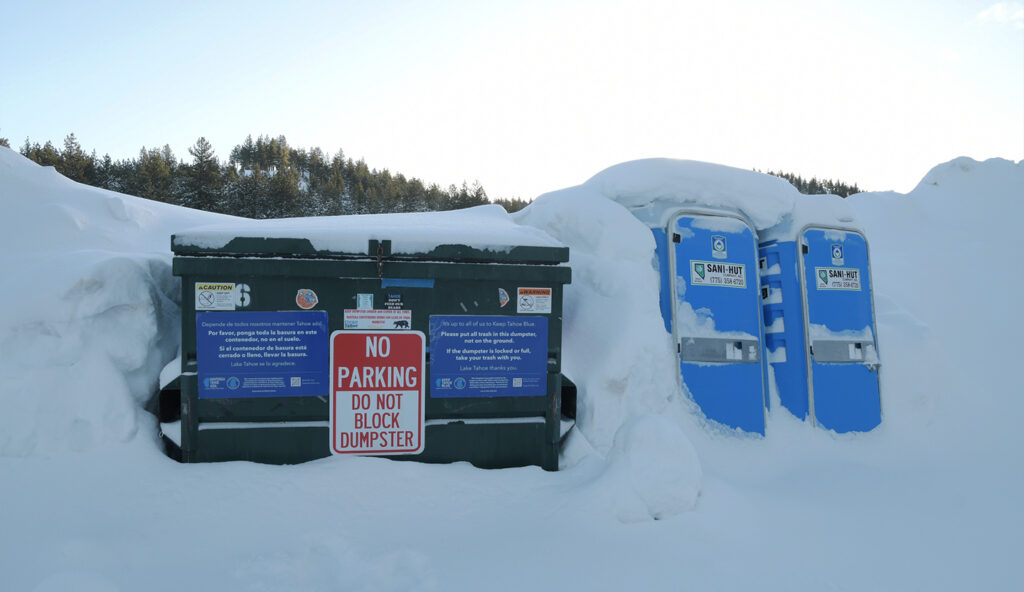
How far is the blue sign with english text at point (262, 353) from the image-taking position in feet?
11.0

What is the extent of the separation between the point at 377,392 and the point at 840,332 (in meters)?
4.13

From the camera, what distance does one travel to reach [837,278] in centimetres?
529

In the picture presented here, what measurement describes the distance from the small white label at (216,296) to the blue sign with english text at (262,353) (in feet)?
0.15

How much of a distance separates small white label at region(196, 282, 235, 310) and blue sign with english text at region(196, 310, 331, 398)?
46 mm

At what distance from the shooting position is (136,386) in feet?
11.6

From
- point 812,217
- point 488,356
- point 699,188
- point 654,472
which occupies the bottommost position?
point 654,472

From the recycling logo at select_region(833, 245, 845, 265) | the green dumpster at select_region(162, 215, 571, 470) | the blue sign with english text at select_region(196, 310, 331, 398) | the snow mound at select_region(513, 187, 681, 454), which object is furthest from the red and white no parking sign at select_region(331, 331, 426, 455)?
the recycling logo at select_region(833, 245, 845, 265)

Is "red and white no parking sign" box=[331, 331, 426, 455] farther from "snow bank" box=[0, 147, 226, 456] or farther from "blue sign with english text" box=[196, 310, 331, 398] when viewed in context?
"snow bank" box=[0, 147, 226, 456]

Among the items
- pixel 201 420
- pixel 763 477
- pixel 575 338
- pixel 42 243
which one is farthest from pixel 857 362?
pixel 42 243

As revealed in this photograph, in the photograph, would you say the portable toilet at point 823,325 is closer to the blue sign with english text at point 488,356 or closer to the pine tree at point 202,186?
the blue sign with english text at point 488,356

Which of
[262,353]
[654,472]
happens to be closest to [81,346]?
[262,353]

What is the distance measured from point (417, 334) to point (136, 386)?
5.72 ft

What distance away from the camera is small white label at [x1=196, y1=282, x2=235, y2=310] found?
3352 millimetres

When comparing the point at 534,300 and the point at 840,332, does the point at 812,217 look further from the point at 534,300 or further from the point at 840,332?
the point at 534,300
